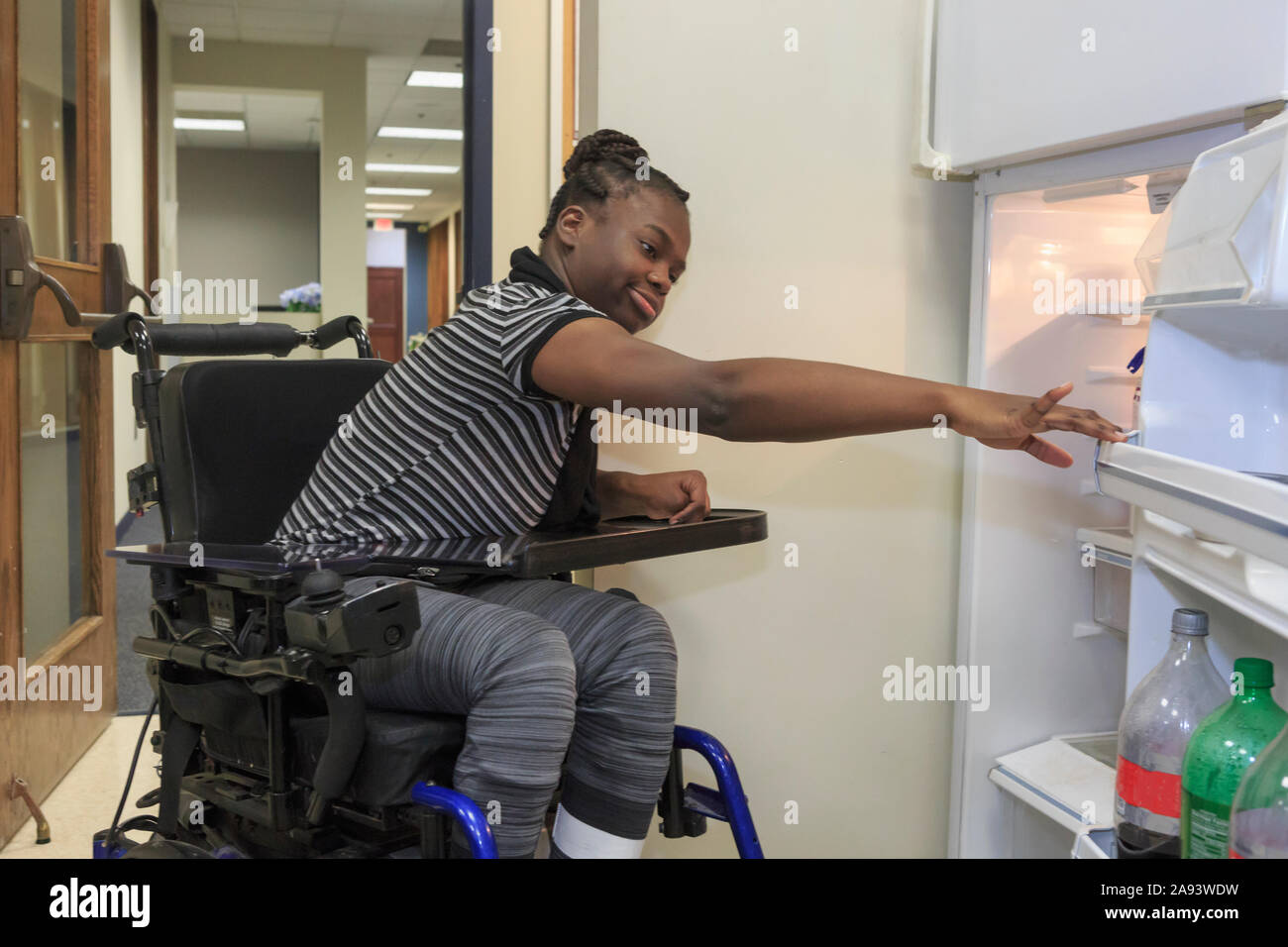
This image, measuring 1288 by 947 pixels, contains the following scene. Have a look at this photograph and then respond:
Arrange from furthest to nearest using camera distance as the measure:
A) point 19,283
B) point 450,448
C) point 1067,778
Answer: point 19,283 → point 1067,778 → point 450,448

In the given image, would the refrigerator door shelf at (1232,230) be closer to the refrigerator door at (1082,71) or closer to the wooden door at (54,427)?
the refrigerator door at (1082,71)

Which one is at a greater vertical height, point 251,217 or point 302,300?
point 251,217

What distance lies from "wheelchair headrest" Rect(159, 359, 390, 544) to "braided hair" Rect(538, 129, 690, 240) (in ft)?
1.26

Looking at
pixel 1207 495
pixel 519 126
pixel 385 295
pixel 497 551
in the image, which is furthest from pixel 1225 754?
pixel 385 295

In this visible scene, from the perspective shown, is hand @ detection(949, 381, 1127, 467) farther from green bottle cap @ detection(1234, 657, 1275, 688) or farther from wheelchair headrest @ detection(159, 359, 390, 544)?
wheelchair headrest @ detection(159, 359, 390, 544)

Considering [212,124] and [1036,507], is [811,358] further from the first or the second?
[212,124]

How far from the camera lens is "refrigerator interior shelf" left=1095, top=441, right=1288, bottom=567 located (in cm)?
83

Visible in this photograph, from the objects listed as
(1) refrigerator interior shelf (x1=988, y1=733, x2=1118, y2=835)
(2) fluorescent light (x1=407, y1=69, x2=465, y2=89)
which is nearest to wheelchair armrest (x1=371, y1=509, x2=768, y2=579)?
(1) refrigerator interior shelf (x1=988, y1=733, x2=1118, y2=835)

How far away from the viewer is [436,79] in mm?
9016

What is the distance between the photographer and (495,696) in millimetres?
1121

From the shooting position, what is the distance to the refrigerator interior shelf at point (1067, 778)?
62.3 inches

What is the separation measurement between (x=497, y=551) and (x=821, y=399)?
1.15 feet

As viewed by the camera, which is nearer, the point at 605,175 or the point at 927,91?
the point at 605,175
